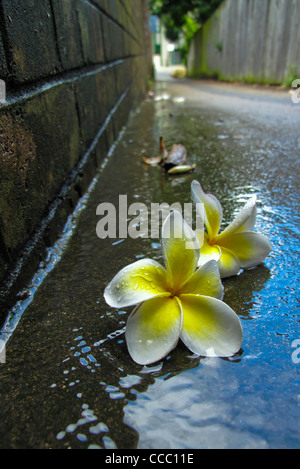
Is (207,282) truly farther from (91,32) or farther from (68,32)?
(91,32)

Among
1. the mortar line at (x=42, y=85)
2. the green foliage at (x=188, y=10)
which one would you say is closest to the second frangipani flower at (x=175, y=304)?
the mortar line at (x=42, y=85)

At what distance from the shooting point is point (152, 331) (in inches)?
32.4

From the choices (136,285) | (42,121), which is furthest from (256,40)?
(136,285)

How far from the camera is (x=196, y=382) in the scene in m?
0.77

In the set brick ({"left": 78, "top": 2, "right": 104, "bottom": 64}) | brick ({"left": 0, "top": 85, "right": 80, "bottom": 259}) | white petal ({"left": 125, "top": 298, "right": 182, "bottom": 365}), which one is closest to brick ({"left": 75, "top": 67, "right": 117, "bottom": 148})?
brick ({"left": 78, "top": 2, "right": 104, "bottom": 64})

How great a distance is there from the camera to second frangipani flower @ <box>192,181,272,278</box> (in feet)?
3.63

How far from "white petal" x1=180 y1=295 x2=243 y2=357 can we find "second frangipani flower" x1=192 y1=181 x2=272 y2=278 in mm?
278

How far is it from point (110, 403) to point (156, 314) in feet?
0.71

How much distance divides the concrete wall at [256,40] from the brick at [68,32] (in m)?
7.06

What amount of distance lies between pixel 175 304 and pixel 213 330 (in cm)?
11

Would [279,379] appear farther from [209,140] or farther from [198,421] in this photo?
[209,140]

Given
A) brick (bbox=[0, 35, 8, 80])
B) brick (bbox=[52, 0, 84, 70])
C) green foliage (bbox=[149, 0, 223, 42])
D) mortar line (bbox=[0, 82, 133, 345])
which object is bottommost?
mortar line (bbox=[0, 82, 133, 345])

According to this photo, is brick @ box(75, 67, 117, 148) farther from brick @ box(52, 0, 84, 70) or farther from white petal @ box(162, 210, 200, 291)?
white petal @ box(162, 210, 200, 291)

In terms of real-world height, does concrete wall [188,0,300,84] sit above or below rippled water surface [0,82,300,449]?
above
